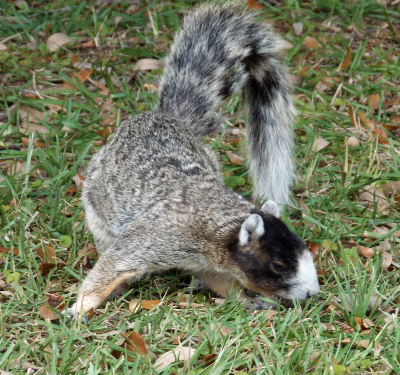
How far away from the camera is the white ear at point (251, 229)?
13.6ft

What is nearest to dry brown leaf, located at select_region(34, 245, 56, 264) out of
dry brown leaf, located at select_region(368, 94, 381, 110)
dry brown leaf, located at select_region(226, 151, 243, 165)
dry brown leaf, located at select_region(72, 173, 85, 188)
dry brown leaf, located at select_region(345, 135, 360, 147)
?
dry brown leaf, located at select_region(72, 173, 85, 188)

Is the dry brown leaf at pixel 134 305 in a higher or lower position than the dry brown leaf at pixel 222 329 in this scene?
lower

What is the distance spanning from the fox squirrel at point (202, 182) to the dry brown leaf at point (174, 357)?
613 mm

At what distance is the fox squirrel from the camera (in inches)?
167

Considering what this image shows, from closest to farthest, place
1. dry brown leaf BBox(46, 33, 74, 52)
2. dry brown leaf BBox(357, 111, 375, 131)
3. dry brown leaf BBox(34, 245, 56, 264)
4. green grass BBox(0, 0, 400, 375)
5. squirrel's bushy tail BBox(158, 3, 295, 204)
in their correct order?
1. green grass BBox(0, 0, 400, 375)
2. dry brown leaf BBox(34, 245, 56, 264)
3. squirrel's bushy tail BBox(158, 3, 295, 204)
4. dry brown leaf BBox(357, 111, 375, 131)
5. dry brown leaf BBox(46, 33, 74, 52)

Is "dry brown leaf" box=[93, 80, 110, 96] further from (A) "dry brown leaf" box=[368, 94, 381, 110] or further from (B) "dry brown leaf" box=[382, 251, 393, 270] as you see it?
(B) "dry brown leaf" box=[382, 251, 393, 270]

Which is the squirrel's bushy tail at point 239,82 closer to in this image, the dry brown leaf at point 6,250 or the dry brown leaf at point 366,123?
the dry brown leaf at point 366,123

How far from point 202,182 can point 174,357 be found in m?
1.31

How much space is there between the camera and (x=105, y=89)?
6965 mm

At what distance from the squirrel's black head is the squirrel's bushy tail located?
126cm

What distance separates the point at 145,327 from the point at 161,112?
6.50 ft

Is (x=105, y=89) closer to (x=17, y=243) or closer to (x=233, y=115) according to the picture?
(x=233, y=115)

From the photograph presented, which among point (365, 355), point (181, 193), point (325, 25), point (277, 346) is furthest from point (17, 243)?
point (325, 25)

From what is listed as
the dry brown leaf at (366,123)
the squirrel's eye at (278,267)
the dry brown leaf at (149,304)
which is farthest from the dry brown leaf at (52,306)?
the dry brown leaf at (366,123)
